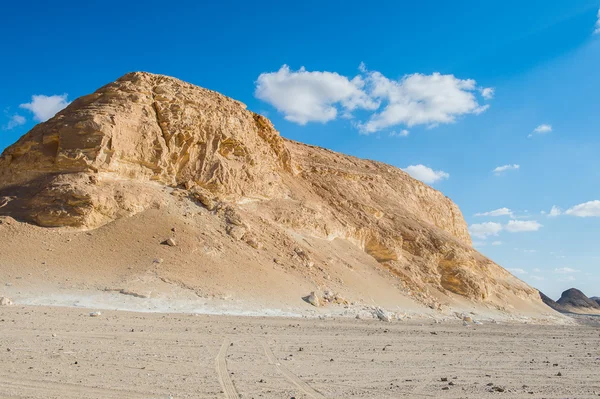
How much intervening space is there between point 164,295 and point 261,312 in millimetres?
3981

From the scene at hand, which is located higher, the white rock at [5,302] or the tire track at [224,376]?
the white rock at [5,302]

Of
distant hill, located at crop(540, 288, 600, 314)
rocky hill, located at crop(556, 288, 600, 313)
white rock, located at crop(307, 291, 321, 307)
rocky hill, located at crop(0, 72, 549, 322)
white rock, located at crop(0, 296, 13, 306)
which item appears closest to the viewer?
white rock, located at crop(0, 296, 13, 306)

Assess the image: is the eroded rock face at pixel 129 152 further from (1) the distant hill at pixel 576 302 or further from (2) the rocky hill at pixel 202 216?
(1) the distant hill at pixel 576 302

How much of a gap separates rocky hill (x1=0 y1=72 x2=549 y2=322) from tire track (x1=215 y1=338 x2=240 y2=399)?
34.2 ft

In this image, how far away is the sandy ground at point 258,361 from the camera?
7035 mm

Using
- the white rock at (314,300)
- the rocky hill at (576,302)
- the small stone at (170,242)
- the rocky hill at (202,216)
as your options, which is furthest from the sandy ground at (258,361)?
the rocky hill at (576,302)

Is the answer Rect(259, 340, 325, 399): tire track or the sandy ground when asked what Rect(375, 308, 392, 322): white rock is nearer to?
the sandy ground

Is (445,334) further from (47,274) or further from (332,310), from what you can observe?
(47,274)

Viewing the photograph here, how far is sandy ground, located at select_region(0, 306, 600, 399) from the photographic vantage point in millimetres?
7035

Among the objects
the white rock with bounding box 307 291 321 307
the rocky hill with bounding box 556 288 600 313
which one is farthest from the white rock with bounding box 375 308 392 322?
the rocky hill with bounding box 556 288 600 313

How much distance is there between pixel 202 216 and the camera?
26.2m

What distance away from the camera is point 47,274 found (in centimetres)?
1961

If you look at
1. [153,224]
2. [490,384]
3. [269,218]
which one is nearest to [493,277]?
[269,218]

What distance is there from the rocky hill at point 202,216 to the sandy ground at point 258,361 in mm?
6370
